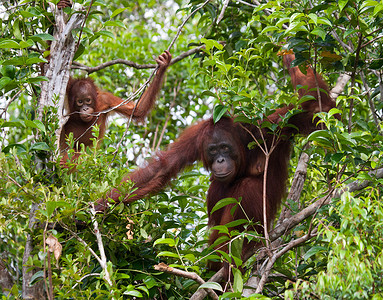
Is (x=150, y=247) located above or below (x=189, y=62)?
below

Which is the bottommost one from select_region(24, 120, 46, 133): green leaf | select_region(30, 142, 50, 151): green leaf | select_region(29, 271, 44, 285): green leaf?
select_region(29, 271, 44, 285): green leaf

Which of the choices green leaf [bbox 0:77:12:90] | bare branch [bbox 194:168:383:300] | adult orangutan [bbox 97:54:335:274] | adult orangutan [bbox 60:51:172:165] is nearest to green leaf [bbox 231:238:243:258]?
bare branch [bbox 194:168:383:300]

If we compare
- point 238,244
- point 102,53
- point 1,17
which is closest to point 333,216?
point 238,244

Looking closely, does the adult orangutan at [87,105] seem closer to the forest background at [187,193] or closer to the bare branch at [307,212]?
the forest background at [187,193]

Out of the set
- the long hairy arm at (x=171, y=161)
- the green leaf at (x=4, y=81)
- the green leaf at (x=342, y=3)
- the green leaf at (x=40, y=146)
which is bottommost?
the long hairy arm at (x=171, y=161)

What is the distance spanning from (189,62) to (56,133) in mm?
3890


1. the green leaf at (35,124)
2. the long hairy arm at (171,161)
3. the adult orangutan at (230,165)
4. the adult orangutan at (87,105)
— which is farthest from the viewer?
the adult orangutan at (87,105)

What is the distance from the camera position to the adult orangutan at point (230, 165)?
4707 millimetres

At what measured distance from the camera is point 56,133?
4.04 meters

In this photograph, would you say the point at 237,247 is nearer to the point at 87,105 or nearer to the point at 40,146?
the point at 40,146

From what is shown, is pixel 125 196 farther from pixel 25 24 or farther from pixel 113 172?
pixel 25 24

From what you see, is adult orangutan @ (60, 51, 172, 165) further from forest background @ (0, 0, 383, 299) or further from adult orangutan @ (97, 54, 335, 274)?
forest background @ (0, 0, 383, 299)

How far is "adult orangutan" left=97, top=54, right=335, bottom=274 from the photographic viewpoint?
15.4ft

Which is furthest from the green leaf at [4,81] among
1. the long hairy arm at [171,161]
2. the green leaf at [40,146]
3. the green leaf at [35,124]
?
the long hairy arm at [171,161]
